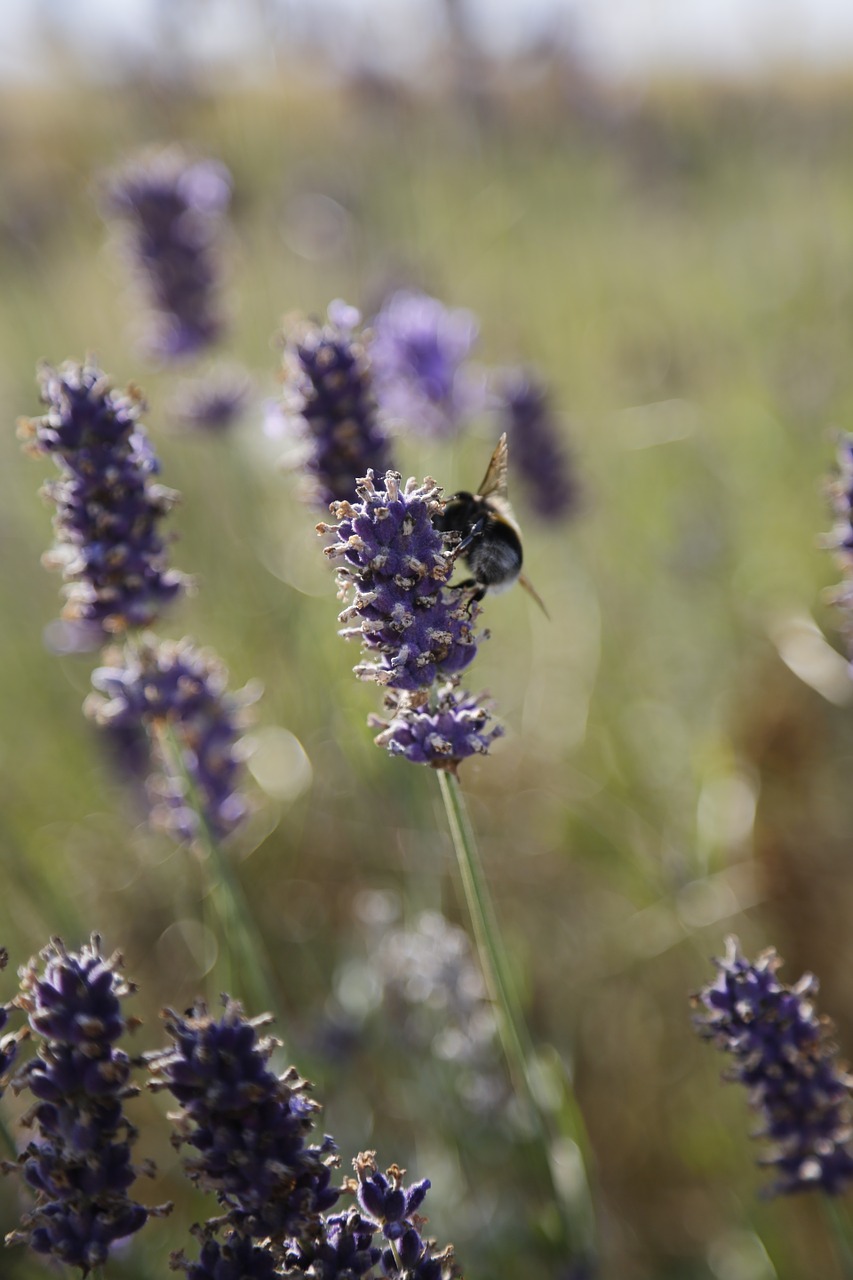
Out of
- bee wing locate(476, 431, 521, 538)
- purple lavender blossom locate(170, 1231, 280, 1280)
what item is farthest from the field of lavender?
bee wing locate(476, 431, 521, 538)

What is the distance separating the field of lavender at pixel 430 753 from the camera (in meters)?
1.49

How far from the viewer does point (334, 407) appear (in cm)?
203

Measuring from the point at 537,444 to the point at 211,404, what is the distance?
1068mm

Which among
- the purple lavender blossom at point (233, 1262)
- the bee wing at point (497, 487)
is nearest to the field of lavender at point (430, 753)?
the purple lavender blossom at point (233, 1262)

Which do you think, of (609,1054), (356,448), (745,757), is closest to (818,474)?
(745,757)

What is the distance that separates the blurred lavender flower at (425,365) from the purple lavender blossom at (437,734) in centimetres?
178

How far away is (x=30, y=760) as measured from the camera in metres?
4.36

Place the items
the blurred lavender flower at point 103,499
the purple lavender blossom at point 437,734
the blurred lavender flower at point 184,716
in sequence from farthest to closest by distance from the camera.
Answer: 1. the blurred lavender flower at point 184,716
2. the blurred lavender flower at point 103,499
3. the purple lavender blossom at point 437,734

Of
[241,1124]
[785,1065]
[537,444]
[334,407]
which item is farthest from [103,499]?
[537,444]

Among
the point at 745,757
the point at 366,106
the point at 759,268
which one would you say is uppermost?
the point at 366,106

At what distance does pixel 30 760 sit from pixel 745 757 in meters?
2.67

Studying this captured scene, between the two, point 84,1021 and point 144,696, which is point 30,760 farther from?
point 84,1021

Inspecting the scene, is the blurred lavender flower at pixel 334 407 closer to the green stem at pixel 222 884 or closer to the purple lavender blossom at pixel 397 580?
the green stem at pixel 222 884

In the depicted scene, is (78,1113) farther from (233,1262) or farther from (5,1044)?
(233,1262)
